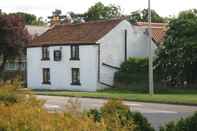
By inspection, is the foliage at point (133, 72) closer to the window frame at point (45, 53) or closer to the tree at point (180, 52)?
the tree at point (180, 52)

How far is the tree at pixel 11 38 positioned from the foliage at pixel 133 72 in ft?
63.7

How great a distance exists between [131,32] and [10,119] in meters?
50.4

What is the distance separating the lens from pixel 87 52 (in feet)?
189

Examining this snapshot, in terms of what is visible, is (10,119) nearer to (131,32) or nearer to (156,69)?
(156,69)

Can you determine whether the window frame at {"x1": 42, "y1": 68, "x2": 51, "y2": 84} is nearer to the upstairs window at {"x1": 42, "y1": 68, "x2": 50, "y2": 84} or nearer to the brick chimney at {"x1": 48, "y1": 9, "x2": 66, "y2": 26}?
the upstairs window at {"x1": 42, "y1": 68, "x2": 50, "y2": 84}

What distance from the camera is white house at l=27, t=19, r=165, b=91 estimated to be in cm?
5725

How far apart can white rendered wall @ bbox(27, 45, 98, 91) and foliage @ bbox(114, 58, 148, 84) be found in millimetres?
2189

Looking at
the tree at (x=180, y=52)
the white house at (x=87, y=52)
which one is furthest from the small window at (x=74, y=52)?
the tree at (x=180, y=52)

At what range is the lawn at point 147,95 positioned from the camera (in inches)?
1478

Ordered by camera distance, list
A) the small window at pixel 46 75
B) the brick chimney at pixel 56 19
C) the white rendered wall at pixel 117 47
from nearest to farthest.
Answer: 1. the white rendered wall at pixel 117 47
2. the small window at pixel 46 75
3. the brick chimney at pixel 56 19

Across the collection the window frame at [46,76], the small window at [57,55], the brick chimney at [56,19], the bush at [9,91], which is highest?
the brick chimney at [56,19]

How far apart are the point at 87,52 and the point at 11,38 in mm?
18614

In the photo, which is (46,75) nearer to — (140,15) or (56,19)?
(56,19)

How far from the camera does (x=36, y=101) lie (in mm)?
12078
